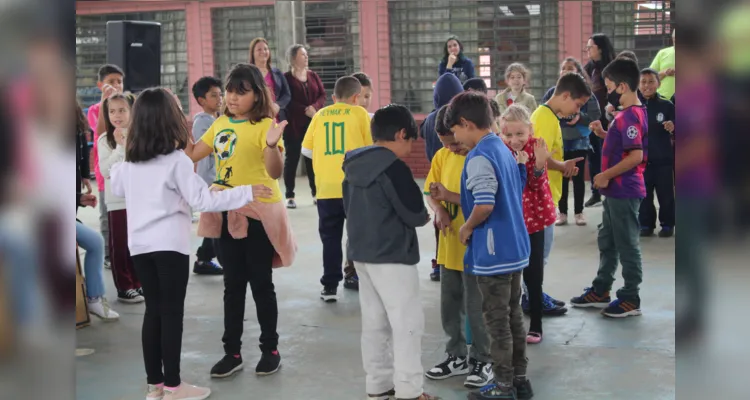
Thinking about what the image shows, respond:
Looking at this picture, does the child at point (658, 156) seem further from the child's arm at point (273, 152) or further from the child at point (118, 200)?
the child at point (118, 200)

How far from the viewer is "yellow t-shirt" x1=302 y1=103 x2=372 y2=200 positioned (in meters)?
4.71

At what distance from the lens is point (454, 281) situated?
342cm

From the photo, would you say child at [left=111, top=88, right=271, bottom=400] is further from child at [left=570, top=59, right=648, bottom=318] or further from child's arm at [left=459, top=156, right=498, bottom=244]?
child at [left=570, top=59, right=648, bottom=318]

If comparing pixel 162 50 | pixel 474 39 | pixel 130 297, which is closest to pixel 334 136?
pixel 130 297

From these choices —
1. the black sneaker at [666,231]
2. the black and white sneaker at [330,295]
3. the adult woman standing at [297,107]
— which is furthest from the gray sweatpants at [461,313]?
the adult woman standing at [297,107]

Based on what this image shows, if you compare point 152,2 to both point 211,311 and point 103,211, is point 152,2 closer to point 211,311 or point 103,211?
point 103,211

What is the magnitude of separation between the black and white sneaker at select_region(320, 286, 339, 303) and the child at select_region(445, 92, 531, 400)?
1.80m

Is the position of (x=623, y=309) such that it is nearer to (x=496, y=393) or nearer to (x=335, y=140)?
(x=496, y=393)

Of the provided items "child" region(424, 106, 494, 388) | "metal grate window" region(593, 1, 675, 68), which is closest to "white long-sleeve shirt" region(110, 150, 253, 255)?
"child" region(424, 106, 494, 388)

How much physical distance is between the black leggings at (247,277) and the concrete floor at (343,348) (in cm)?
18

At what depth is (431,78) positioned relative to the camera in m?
10.5

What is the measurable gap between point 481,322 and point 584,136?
11.6 ft

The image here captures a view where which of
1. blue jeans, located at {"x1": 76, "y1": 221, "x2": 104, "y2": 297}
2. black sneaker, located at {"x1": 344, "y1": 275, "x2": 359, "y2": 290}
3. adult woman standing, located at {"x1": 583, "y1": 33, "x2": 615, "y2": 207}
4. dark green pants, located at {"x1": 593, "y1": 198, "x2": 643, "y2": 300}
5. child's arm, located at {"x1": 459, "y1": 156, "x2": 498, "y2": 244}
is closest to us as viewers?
child's arm, located at {"x1": 459, "y1": 156, "x2": 498, "y2": 244}

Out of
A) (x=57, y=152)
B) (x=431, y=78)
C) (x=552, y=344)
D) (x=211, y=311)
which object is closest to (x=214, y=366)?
(x=211, y=311)
